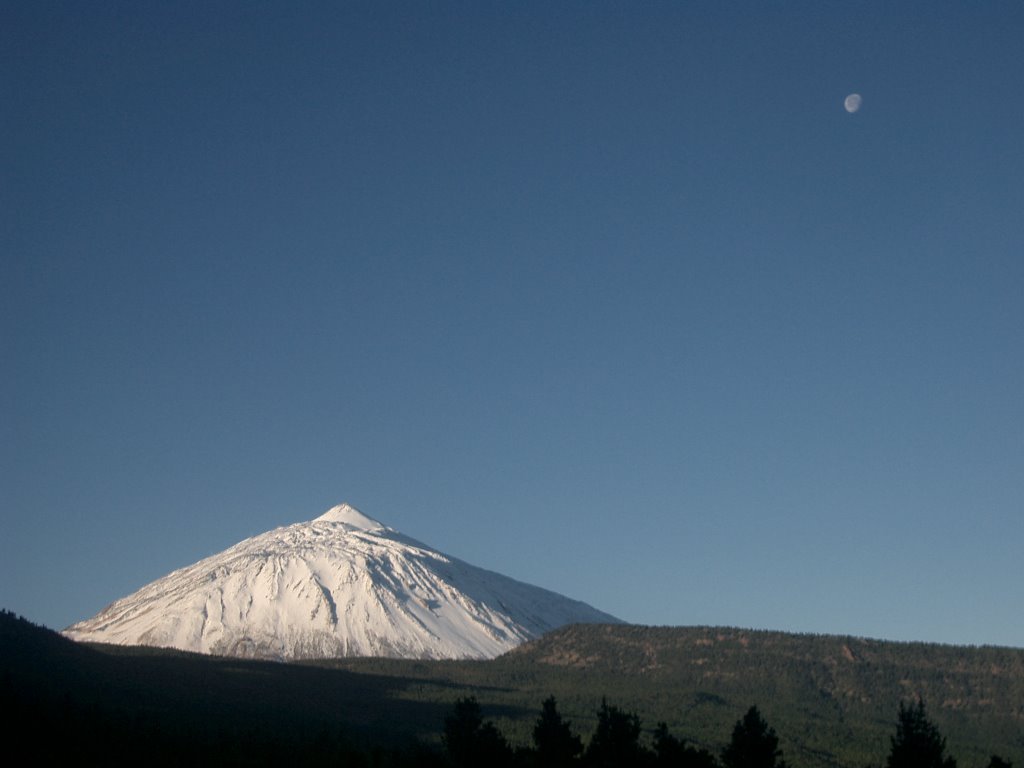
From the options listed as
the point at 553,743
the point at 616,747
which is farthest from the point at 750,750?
the point at 553,743

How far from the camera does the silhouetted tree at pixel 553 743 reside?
11700cm

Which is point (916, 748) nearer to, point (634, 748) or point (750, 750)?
point (750, 750)

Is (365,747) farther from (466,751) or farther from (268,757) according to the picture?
(466,751)

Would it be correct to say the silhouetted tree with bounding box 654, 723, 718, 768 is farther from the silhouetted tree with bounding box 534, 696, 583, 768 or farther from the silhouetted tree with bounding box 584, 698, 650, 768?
the silhouetted tree with bounding box 534, 696, 583, 768

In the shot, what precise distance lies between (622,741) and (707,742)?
258ft

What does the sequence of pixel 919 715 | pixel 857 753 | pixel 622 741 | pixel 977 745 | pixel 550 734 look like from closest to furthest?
pixel 919 715
pixel 622 741
pixel 550 734
pixel 857 753
pixel 977 745

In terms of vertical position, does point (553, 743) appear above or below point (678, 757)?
below

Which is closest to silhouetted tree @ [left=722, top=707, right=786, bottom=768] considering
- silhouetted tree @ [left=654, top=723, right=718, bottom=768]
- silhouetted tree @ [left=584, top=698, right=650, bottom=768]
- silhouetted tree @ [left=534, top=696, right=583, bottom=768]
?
silhouetted tree @ [left=654, top=723, right=718, bottom=768]

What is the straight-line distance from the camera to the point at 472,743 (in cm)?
12306

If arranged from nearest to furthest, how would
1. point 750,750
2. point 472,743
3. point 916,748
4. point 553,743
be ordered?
point 916,748, point 750,750, point 553,743, point 472,743

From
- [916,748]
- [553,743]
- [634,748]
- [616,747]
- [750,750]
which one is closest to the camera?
[916,748]

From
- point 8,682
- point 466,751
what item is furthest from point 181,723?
point 466,751

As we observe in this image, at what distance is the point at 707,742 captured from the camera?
184000 mm

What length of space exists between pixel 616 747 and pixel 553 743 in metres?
10.8
